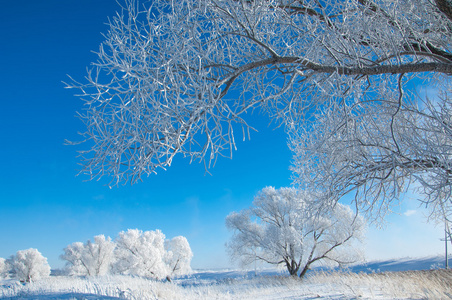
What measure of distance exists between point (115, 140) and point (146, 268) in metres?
34.1

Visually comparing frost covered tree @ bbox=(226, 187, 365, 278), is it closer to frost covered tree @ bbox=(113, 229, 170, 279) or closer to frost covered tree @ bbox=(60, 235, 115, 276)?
frost covered tree @ bbox=(113, 229, 170, 279)

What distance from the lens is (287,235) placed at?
17531mm

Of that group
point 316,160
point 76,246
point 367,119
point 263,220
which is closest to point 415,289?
point 316,160

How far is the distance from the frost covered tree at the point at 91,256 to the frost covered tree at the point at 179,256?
26.8ft

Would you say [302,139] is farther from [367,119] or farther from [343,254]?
[343,254]

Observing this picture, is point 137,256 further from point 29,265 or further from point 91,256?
point 29,265

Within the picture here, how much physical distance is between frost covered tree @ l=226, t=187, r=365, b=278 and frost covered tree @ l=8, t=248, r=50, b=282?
3831cm

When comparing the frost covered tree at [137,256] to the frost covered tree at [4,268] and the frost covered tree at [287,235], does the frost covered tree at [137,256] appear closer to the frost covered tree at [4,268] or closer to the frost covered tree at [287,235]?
the frost covered tree at [287,235]

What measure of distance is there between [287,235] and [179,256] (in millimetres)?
26042

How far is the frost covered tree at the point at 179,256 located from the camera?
128ft

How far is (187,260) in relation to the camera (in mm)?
40188

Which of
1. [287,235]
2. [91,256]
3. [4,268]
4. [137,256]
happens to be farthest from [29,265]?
[287,235]

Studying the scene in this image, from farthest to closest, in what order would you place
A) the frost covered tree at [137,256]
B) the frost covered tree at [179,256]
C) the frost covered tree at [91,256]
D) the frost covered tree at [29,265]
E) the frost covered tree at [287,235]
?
the frost covered tree at [29,265] → the frost covered tree at [91,256] → the frost covered tree at [179,256] → the frost covered tree at [137,256] → the frost covered tree at [287,235]

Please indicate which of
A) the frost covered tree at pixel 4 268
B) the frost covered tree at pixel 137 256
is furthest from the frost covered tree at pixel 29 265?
the frost covered tree at pixel 137 256
